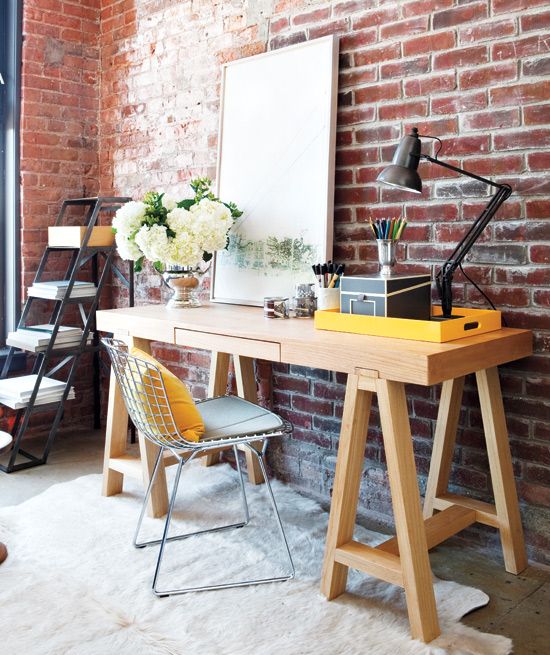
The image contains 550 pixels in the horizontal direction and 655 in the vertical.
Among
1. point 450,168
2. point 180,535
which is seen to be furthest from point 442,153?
point 180,535

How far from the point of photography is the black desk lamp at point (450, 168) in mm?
2375

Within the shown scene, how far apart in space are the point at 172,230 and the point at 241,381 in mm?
780

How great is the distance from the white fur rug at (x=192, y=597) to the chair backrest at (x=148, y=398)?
1.74ft

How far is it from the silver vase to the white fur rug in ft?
3.08

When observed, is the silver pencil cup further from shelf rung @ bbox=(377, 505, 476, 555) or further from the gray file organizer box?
shelf rung @ bbox=(377, 505, 476, 555)

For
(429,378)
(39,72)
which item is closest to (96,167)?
(39,72)

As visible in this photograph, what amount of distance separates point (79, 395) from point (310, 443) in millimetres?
1806

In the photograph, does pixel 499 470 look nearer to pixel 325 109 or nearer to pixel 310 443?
pixel 310 443

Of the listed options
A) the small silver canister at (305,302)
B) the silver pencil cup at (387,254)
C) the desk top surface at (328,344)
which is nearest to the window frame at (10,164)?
the desk top surface at (328,344)

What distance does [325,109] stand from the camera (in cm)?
301

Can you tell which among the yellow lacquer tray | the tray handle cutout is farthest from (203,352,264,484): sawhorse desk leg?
the tray handle cutout

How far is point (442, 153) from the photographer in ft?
8.91

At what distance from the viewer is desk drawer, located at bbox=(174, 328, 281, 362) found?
2494mm

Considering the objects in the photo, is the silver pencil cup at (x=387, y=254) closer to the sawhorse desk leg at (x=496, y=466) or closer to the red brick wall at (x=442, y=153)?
the red brick wall at (x=442, y=153)
